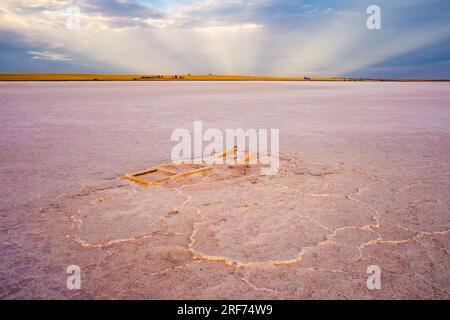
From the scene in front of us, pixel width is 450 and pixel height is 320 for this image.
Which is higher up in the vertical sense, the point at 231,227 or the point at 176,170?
the point at 176,170

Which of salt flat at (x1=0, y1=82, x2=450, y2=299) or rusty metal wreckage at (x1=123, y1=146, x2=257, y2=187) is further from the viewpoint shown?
rusty metal wreckage at (x1=123, y1=146, x2=257, y2=187)

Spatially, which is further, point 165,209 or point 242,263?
point 165,209

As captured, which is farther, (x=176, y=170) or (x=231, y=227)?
(x=176, y=170)

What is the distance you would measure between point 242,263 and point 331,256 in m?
0.62

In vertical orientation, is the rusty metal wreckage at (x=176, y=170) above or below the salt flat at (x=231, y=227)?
above

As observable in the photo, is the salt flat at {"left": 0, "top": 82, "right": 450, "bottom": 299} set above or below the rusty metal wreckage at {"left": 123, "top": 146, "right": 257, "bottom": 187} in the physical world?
below

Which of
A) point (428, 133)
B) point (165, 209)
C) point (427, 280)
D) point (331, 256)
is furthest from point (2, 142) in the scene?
point (428, 133)

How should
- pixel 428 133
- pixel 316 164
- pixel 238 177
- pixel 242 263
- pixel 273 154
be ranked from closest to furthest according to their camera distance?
pixel 242 263, pixel 238 177, pixel 316 164, pixel 273 154, pixel 428 133

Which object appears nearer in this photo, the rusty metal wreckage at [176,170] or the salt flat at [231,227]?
the salt flat at [231,227]
